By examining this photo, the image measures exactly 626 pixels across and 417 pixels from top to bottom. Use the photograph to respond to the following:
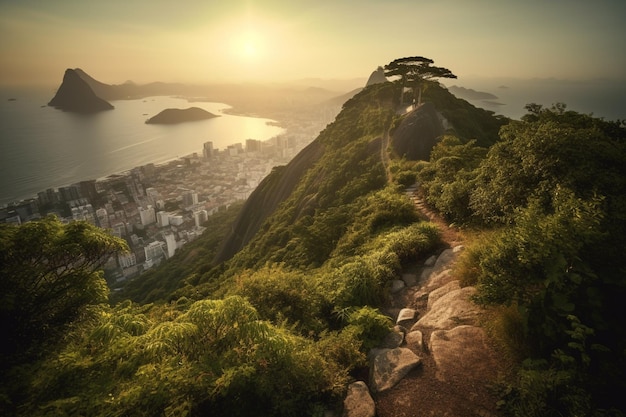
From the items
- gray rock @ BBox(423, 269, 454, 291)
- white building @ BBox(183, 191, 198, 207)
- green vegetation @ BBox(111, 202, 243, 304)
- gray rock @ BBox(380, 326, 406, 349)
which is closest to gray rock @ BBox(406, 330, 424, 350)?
gray rock @ BBox(380, 326, 406, 349)

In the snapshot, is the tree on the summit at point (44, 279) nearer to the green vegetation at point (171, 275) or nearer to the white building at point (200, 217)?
the green vegetation at point (171, 275)

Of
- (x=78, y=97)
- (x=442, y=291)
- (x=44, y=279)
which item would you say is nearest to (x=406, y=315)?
(x=442, y=291)

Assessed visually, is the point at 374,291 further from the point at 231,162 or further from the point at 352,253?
the point at 231,162

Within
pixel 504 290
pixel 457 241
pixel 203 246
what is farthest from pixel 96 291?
pixel 203 246

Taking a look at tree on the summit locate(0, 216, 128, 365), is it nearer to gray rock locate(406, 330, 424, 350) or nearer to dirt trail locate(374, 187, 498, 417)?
dirt trail locate(374, 187, 498, 417)

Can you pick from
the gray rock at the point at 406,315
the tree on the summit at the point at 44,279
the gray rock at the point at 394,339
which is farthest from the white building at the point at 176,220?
the gray rock at the point at 394,339

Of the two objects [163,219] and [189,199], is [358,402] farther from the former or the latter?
[189,199]

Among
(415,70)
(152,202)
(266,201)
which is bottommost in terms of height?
(152,202)
